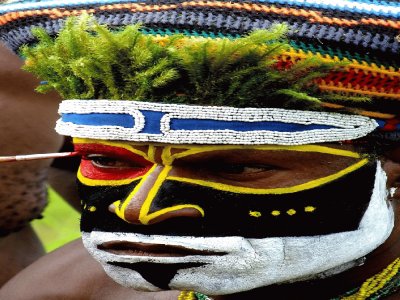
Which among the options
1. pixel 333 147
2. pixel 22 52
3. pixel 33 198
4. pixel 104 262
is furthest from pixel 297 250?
pixel 33 198

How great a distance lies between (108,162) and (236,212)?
15.1 inches

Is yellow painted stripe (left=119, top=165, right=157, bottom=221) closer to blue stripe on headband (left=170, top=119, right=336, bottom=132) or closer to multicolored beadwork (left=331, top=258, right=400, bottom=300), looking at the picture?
blue stripe on headband (left=170, top=119, right=336, bottom=132)

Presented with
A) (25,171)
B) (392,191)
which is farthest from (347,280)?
(25,171)

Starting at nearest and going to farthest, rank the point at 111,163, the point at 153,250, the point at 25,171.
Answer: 1. the point at 153,250
2. the point at 111,163
3. the point at 25,171

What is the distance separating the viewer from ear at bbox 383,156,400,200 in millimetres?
2541

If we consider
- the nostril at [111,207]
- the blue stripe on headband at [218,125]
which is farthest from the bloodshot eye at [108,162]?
the blue stripe on headband at [218,125]

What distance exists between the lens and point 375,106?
2.43 m

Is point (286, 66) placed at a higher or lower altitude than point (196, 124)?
higher

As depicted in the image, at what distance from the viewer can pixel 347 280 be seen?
103 inches

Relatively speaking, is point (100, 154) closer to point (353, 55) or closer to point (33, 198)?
point (353, 55)

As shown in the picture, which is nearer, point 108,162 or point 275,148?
point 275,148

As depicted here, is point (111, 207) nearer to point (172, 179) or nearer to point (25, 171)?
point (172, 179)

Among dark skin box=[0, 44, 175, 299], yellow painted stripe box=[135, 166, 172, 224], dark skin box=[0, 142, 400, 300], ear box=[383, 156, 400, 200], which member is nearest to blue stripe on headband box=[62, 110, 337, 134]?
yellow painted stripe box=[135, 166, 172, 224]

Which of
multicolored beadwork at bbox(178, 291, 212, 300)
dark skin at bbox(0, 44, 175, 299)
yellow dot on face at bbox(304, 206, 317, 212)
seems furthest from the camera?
dark skin at bbox(0, 44, 175, 299)
